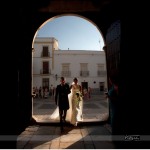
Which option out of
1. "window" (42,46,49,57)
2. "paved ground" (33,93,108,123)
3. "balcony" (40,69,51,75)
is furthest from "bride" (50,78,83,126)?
"window" (42,46,49,57)

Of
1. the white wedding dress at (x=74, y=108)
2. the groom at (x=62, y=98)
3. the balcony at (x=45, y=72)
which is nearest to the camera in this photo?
the groom at (x=62, y=98)

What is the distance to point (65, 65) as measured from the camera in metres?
35.2

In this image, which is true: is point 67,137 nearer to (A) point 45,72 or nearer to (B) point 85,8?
(B) point 85,8

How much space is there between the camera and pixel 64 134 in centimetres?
589

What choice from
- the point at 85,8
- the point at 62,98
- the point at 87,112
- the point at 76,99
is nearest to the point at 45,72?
the point at 87,112

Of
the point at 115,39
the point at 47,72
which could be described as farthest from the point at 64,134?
the point at 47,72

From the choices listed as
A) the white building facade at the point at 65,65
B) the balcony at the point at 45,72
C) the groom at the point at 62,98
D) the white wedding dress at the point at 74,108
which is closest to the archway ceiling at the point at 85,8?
the white wedding dress at the point at 74,108

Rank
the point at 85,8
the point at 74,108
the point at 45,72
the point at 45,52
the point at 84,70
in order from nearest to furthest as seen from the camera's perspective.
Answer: the point at 85,8
the point at 74,108
the point at 45,72
the point at 45,52
the point at 84,70

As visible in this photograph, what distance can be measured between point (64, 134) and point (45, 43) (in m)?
30.3

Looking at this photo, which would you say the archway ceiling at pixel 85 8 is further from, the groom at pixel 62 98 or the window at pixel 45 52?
the window at pixel 45 52

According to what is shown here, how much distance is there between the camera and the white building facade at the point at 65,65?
34.8 metres

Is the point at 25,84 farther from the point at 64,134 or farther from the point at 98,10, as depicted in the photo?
the point at 98,10

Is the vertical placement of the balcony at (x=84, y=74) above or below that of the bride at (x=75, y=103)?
above

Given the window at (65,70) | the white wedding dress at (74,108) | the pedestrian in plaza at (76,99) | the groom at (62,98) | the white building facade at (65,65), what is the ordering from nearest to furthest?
the groom at (62,98) → the white wedding dress at (74,108) → the pedestrian in plaza at (76,99) → the white building facade at (65,65) → the window at (65,70)
